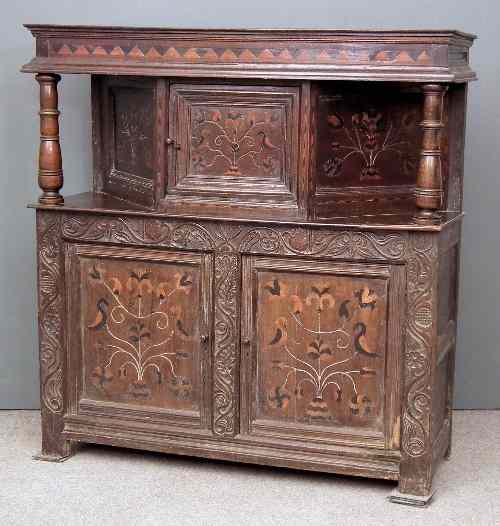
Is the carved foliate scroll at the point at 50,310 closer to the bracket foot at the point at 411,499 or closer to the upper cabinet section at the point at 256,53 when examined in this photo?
the upper cabinet section at the point at 256,53

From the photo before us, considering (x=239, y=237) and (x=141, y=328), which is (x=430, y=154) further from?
(x=141, y=328)

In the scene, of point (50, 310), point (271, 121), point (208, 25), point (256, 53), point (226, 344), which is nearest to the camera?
point (256, 53)

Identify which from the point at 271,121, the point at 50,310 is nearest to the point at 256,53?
the point at 271,121

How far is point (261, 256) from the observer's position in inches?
152

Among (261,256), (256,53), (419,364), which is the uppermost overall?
(256,53)

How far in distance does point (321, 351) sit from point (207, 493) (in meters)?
0.66

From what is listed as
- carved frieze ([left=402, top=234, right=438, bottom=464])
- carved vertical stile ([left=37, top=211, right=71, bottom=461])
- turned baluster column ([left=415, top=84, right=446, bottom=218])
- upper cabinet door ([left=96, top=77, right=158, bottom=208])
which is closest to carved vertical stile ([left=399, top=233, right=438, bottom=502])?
carved frieze ([left=402, top=234, right=438, bottom=464])

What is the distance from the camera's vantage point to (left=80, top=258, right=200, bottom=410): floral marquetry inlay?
157 inches

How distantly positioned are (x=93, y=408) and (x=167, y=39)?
143 centimetres

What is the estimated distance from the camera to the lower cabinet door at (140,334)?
397 cm

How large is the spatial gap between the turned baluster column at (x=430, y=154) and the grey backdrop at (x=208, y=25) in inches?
41.1

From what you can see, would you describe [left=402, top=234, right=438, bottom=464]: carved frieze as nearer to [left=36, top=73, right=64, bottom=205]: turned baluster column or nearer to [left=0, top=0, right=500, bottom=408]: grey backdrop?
[left=0, top=0, right=500, bottom=408]: grey backdrop

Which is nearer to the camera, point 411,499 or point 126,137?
point 411,499

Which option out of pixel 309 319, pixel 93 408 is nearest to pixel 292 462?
pixel 309 319
